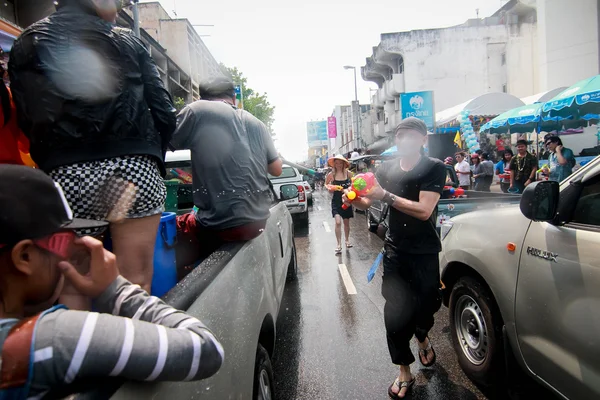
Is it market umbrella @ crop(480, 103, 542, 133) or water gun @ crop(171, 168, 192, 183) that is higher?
market umbrella @ crop(480, 103, 542, 133)

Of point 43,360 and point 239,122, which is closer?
point 43,360

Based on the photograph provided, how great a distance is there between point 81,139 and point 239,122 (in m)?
1.02

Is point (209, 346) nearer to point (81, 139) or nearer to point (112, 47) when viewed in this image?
point (81, 139)

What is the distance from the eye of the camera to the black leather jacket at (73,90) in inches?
63.6

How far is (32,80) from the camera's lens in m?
1.62

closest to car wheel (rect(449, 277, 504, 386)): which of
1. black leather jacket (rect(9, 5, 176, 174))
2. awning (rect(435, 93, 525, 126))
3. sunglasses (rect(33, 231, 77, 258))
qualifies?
black leather jacket (rect(9, 5, 176, 174))

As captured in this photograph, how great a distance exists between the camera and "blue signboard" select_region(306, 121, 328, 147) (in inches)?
3952

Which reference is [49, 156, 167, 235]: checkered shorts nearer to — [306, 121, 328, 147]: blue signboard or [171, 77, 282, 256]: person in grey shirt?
[171, 77, 282, 256]: person in grey shirt

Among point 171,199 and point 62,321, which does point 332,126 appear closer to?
point 171,199

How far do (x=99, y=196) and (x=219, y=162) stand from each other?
844 millimetres

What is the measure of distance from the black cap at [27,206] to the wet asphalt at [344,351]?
2307 millimetres

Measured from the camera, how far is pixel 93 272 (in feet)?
3.48

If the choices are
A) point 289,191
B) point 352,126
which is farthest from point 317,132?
point 289,191

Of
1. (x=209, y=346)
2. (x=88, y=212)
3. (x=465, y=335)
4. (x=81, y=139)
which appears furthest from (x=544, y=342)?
(x=81, y=139)
